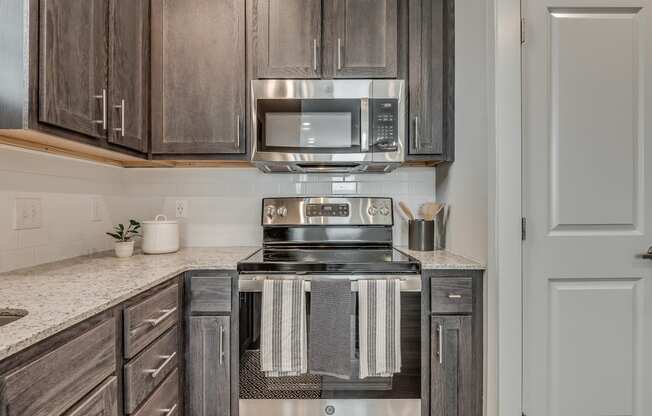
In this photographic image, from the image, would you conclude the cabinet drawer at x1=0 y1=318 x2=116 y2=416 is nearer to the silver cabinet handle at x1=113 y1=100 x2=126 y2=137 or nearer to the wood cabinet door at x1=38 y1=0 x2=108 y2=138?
the wood cabinet door at x1=38 y1=0 x2=108 y2=138

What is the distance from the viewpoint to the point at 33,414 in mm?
730

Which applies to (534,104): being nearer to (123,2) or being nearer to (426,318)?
(426,318)

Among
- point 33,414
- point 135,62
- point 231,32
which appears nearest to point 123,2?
point 135,62

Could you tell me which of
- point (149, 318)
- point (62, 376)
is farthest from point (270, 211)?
point (62, 376)

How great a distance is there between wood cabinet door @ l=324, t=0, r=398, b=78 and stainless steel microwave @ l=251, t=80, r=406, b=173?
0.08 metres

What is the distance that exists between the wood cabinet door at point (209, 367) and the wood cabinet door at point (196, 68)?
894 mm

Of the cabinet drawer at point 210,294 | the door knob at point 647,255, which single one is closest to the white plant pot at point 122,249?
the cabinet drawer at point 210,294

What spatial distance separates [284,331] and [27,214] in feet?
3.64

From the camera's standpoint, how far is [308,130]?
1815mm

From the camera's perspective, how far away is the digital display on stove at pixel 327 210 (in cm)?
206

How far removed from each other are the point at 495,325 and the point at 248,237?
1367 mm

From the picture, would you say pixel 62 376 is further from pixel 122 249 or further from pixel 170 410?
pixel 122 249

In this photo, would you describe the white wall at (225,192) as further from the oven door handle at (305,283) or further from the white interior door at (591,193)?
the white interior door at (591,193)

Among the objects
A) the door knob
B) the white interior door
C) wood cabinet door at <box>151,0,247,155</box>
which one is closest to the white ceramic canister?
wood cabinet door at <box>151,0,247,155</box>
